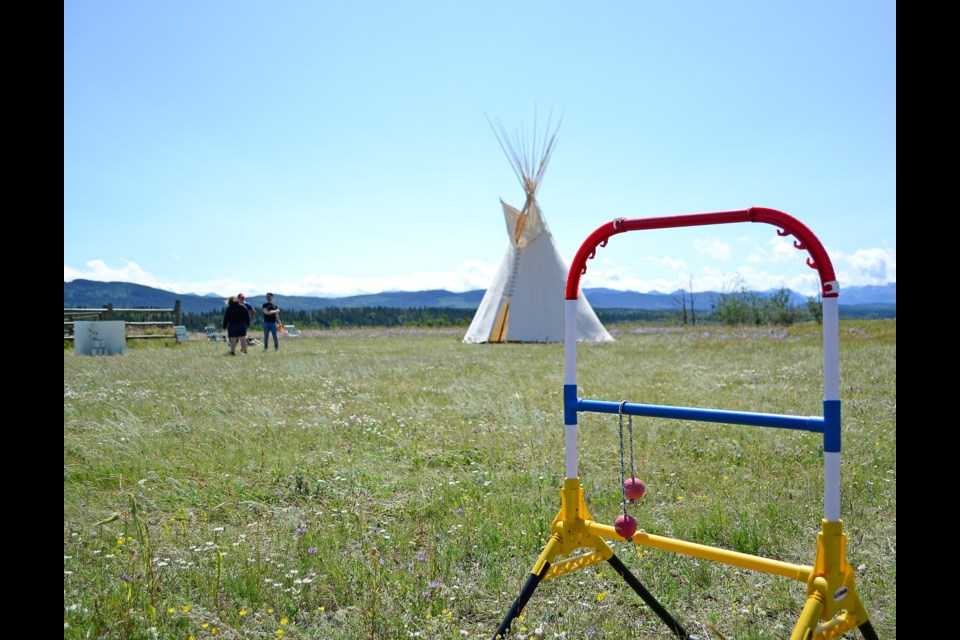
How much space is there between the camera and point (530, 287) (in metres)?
23.2

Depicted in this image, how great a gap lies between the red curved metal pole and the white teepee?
1976 centimetres

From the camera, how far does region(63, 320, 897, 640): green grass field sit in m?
3.10

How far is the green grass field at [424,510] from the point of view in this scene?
3.10m

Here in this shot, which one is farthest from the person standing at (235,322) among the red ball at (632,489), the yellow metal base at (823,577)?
the yellow metal base at (823,577)

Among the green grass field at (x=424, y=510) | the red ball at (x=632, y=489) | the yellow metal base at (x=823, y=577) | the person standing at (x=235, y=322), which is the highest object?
the person standing at (x=235, y=322)

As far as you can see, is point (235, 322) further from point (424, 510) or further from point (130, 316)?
point (424, 510)

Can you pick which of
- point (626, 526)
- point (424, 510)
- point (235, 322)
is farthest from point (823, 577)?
point (235, 322)

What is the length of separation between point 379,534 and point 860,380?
30.6ft

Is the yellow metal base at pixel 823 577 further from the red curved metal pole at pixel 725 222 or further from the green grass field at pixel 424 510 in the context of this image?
the red curved metal pole at pixel 725 222

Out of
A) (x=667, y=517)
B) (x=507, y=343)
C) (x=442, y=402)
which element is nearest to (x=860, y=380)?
(x=442, y=402)

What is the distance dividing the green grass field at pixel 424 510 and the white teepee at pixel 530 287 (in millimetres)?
13060

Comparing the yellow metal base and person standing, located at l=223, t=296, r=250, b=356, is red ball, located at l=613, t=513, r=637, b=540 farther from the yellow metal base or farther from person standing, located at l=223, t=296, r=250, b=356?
person standing, located at l=223, t=296, r=250, b=356
